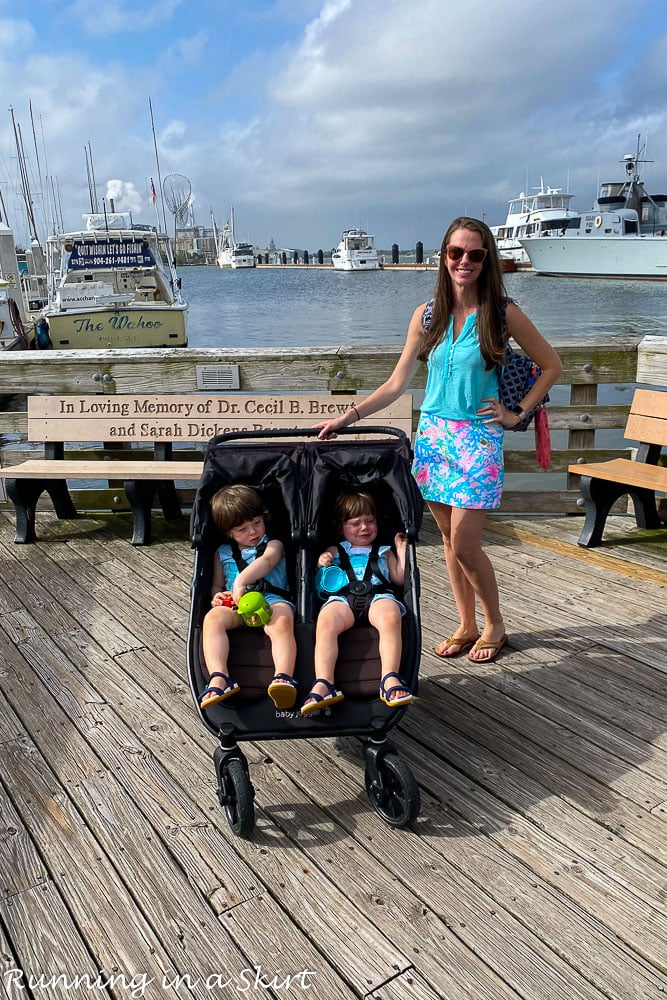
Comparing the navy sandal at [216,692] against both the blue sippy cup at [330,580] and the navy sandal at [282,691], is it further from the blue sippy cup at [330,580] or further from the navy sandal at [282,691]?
the blue sippy cup at [330,580]

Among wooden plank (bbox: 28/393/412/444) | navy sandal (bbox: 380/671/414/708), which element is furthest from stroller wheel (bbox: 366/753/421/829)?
wooden plank (bbox: 28/393/412/444)

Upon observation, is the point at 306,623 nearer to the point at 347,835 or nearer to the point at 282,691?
the point at 282,691

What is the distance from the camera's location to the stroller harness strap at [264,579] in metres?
2.91

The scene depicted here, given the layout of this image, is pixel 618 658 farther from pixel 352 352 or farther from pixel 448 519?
pixel 352 352

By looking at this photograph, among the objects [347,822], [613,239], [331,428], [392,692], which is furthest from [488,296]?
[613,239]

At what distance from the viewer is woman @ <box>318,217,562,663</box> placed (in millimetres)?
2965

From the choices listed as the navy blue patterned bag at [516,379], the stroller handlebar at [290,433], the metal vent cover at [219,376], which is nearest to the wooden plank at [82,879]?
the stroller handlebar at [290,433]

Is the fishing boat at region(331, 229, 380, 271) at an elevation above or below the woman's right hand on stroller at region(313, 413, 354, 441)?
above

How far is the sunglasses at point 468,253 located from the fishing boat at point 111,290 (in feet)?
63.3

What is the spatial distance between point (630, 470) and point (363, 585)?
8.46 feet

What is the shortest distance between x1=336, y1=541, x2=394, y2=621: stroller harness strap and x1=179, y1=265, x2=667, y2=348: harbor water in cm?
1393

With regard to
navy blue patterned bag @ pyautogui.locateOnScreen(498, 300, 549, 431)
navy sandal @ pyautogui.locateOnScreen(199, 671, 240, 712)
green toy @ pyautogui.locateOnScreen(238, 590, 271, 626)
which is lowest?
navy sandal @ pyautogui.locateOnScreen(199, 671, 240, 712)

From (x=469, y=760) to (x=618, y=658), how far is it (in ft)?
3.49

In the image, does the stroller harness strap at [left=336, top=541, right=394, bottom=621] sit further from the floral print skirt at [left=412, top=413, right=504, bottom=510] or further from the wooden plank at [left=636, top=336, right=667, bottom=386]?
the wooden plank at [left=636, top=336, right=667, bottom=386]
